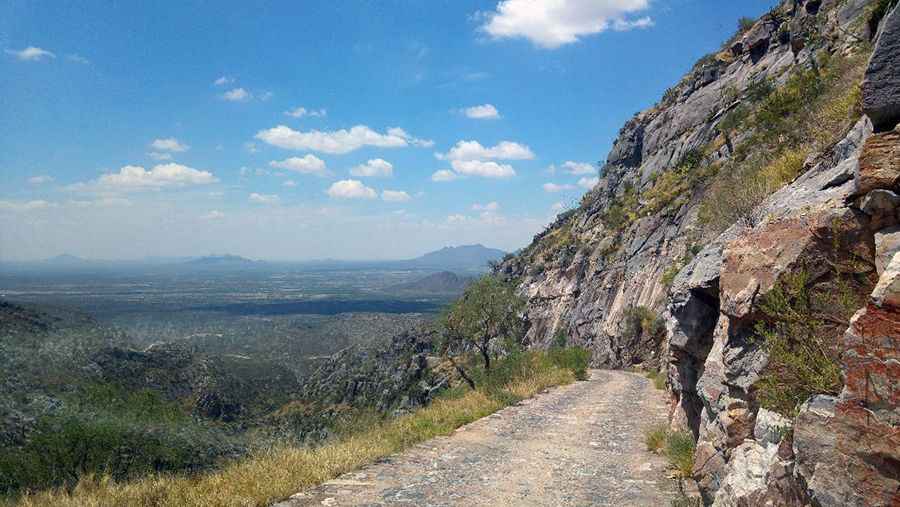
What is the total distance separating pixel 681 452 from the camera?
8.05 meters

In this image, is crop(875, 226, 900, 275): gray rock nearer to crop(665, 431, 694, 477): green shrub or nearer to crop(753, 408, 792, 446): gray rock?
crop(753, 408, 792, 446): gray rock

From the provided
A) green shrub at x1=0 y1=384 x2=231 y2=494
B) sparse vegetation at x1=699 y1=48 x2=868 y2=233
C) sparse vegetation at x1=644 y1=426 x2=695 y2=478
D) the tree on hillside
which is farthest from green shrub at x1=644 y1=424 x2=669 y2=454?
the tree on hillside

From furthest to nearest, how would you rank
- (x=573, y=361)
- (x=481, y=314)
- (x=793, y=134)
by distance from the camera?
(x=481, y=314)
(x=573, y=361)
(x=793, y=134)

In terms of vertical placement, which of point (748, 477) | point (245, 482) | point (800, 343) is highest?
point (800, 343)

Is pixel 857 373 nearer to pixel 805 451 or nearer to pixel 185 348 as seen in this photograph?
pixel 805 451

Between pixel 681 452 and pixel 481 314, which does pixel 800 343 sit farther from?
pixel 481 314

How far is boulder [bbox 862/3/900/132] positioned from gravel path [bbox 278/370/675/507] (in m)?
5.13

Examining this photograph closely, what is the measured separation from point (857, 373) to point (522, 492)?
510 cm

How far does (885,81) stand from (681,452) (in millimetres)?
5598

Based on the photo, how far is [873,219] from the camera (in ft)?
15.5

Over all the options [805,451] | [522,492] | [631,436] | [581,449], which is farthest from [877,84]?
[631,436]

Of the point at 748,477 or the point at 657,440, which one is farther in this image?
the point at 657,440

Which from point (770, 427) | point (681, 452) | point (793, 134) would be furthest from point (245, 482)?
point (793, 134)

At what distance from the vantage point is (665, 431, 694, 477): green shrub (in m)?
7.84
